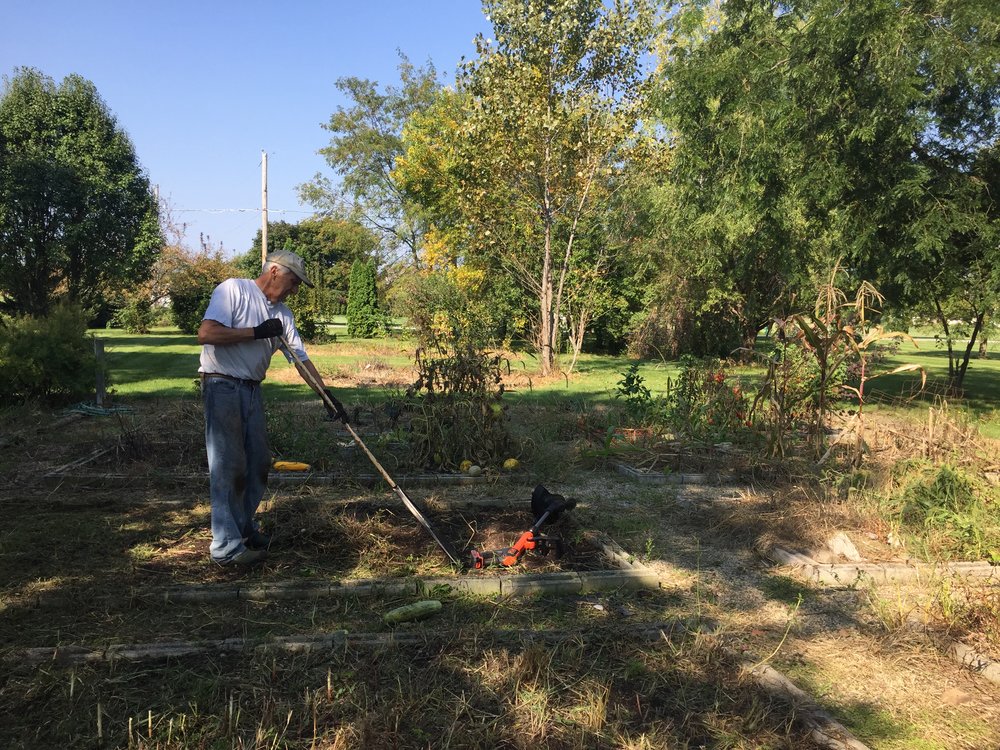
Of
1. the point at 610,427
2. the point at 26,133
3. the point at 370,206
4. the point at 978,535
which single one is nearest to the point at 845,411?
the point at 610,427

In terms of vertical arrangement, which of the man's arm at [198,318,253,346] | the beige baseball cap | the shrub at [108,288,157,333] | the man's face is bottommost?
the man's arm at [198,318,253,346]

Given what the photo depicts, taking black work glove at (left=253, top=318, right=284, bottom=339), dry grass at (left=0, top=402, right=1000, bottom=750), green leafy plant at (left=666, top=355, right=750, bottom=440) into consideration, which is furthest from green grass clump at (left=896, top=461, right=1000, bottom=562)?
black work glove at (left=253, top=318, right=284, bottom=339)

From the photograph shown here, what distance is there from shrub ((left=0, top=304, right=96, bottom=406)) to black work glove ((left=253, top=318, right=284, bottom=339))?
7251mm

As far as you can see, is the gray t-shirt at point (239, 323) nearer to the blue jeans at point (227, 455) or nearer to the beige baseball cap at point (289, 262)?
the blue jeans at point (227, 455)

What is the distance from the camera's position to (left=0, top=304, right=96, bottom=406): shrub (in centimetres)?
926

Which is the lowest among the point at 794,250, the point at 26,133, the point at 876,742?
the point at 876,742

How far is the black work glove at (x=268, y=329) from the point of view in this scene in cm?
394

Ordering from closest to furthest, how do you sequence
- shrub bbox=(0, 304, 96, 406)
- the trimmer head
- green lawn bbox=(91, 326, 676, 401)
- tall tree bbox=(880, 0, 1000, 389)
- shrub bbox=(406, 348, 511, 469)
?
the trimmer head, shrub bbox=(406, 348, 511, 469), shrub bbox=(0, 304, 96, 406), tall tree bbox=(880, 0, 1000, 389), green lawn bbox=(91, 326, 676, 401)

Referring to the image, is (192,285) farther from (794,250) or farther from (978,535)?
(978,535)

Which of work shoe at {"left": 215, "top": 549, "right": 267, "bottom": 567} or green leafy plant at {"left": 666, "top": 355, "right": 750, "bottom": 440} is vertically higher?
green leafy plant at {"left": 666, "top": 355, "right": 750, "bottom": 440}

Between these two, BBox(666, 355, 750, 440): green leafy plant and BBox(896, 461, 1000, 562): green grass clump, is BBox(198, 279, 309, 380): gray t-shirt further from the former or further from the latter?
BBox(666, 355, 750, 440): green leafy plant

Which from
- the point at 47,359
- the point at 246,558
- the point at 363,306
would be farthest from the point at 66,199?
the point at 246,558

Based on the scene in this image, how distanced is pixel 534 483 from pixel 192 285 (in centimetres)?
3370

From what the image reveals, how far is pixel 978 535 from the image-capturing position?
14.9ft
